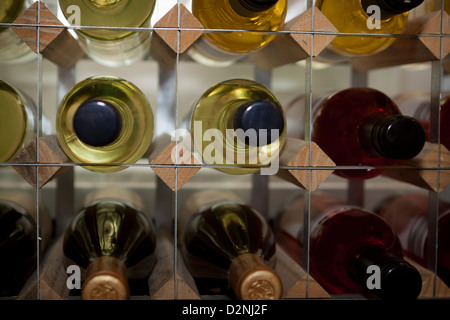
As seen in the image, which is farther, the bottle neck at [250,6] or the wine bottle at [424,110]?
the wine bottle at [424,110]

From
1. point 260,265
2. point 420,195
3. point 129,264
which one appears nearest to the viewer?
point 260,265

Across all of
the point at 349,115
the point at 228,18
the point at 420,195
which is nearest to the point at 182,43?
the point at 228,18

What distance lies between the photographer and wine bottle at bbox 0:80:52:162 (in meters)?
0.68

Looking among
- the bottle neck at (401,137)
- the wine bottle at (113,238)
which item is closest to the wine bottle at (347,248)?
the bottle neck at (401,137)

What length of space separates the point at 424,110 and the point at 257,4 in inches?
16.5

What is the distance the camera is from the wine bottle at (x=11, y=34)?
2.28 ft

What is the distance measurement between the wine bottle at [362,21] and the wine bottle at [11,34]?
1.54ft

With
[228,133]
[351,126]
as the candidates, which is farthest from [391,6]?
[228,133]

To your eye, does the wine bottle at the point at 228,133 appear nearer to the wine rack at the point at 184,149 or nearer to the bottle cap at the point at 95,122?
the wine rack at the point at 184,149

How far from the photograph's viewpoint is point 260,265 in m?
0.61
